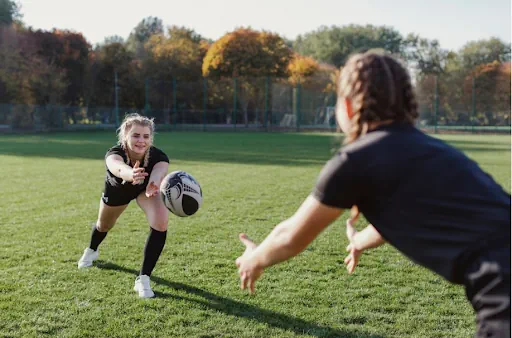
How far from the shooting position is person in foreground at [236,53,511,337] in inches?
75.4

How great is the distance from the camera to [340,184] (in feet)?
6.53

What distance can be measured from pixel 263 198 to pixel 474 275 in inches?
348

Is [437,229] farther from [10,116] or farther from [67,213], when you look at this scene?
[10,116]

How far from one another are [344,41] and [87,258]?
8659cm

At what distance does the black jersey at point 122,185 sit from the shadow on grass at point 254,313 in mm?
863

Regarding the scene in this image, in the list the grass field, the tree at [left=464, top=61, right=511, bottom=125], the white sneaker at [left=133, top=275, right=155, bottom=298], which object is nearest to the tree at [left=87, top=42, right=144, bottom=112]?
the tree at [left=464, top=61, right=511, bottom=125]

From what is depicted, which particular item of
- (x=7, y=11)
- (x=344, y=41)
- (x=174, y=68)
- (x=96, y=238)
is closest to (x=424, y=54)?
(x=344, y=41)

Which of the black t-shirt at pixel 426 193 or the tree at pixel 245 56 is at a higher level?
the tree at pixel 245 56

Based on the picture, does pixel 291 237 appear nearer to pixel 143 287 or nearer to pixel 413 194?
pixel 413 194

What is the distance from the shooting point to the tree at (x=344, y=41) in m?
86.7

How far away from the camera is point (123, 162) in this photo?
205 inches

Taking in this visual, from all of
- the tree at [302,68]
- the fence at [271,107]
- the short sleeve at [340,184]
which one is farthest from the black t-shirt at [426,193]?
the tree at [302,68]

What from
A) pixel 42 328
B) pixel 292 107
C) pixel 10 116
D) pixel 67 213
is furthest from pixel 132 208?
pixel 292 107

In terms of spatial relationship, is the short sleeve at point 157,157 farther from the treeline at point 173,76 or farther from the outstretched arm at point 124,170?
the treeline at point 173,76
